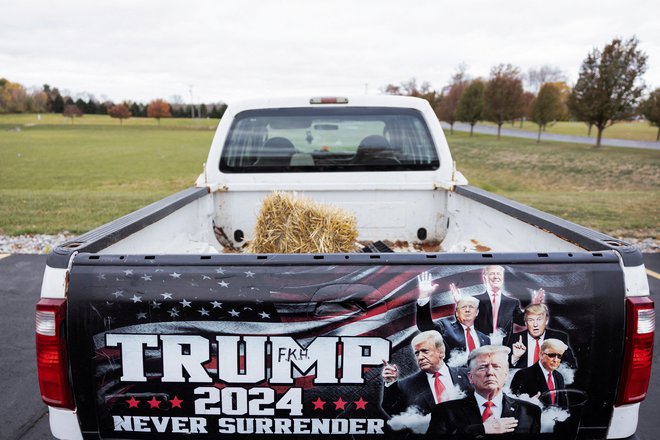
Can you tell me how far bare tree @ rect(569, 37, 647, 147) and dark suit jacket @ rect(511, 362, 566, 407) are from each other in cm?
3851

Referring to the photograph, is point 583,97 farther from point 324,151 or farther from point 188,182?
point 324,151

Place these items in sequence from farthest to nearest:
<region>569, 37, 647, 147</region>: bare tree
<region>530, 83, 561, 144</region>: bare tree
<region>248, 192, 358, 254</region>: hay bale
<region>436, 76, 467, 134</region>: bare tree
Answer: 1. <region>436, 76, 467, 134</region>: bare tree
2. <region>530, 83, 561, 144</region>: bare tree
3. <region>569, 37, 647, 147</region>: bare tree
4. <region>248, 192, 358, 254</region>: hay bale

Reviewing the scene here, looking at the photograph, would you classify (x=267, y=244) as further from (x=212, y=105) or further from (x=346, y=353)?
Result: (x=212, y=105)

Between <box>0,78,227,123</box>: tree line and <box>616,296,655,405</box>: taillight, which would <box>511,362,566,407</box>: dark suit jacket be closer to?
<box>616,296,655,405</box>: taillight

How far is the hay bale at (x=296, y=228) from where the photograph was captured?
3.38m

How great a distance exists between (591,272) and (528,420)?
0.56m

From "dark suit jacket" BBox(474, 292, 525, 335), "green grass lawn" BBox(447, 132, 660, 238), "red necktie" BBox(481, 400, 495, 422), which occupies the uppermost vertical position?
"dark suit jacket" BBox(474, 292, 525, 335)

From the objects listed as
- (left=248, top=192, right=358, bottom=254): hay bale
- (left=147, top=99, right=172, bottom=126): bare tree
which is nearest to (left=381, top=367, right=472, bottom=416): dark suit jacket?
(left=248, top=192, right=358, bottom=254): hay bale

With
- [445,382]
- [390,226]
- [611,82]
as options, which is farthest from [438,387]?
[611,82]

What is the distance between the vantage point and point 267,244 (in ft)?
11.2

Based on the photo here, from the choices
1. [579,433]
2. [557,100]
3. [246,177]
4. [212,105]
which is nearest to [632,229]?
[246,177]

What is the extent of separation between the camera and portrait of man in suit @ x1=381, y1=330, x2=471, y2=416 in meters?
1.72

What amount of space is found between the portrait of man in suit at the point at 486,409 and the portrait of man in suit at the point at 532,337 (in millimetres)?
36

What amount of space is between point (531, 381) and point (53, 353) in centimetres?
167
